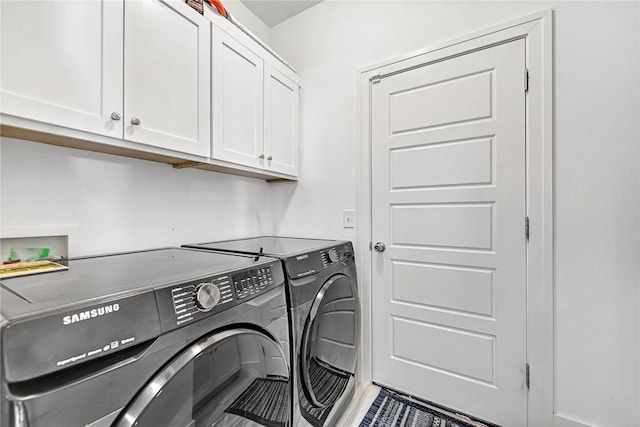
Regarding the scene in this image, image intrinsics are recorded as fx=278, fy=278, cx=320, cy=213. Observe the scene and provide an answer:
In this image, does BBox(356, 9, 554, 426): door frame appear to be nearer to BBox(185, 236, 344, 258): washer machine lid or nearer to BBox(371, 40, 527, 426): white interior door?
BBox(371, 40, 527, 426): white interior door

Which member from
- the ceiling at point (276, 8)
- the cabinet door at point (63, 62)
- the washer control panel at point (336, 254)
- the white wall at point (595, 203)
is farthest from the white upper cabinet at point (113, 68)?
the white wall at point (595, 203)

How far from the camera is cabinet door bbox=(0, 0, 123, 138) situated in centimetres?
83

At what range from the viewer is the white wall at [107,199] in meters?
1.06

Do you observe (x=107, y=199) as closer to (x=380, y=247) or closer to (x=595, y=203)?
(x=380, y=247)

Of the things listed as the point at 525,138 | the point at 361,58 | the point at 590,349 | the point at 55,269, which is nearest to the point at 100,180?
the point at 55,269

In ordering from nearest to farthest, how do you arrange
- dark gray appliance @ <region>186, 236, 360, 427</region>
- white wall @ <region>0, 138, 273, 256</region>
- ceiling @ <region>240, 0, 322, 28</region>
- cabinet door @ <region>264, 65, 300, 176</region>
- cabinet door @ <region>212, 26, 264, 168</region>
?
1. white wall @ <region>0, 138, 273, 256</region>
2. dark gray appliance @ <region>186, 236, 360, 427</region>
3. cabinet door @ <region>212, 26, 264, 168</region>
4. cabinet door @ <region>264, 65, 300, 176</region>
5. ceiling @ <region>240, 0, 322, 28</region>

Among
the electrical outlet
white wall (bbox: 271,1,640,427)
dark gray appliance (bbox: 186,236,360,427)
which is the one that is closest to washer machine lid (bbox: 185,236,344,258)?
dark gray appliance (bbox: 186,236,360,427)

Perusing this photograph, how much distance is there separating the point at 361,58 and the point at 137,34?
4.52 feet

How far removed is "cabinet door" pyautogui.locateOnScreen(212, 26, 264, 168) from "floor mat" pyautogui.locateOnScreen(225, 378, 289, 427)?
43.1 inches

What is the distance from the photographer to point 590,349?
1320 mm

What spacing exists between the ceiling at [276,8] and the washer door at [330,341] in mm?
2047

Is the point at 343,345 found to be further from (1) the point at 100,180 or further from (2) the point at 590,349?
(1) the point at 100,180

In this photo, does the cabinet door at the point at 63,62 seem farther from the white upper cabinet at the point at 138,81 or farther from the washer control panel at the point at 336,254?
the washer control panel at the point at 336,254

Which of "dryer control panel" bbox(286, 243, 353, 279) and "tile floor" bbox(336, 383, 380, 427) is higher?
"dryer control panel" bbox(286, 243, 353, 279)
